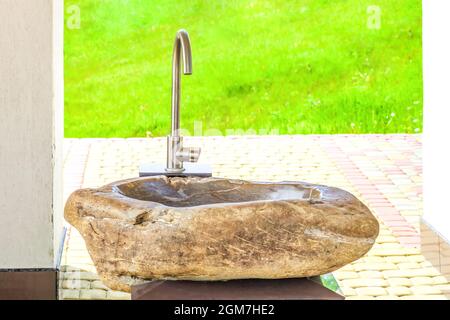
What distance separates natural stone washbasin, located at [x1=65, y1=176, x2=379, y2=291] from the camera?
1.36 metres

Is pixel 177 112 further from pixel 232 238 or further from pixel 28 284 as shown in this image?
pixel 28 284

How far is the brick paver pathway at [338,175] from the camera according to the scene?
10.9 ft

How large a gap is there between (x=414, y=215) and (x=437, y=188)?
46.6 inches

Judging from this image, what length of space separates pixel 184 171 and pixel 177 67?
0.86ft

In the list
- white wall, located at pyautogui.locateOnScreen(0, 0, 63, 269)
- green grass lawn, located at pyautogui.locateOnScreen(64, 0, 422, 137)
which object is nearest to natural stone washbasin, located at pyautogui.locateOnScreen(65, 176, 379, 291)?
white wall, located at pyautogui.locateOnScreen(0, 0, 63, 269)

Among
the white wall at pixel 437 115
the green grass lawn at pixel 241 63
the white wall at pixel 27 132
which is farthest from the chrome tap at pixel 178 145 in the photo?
the green grass lawn at pixel 241 63

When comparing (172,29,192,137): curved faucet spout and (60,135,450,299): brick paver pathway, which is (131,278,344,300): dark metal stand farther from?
(60,135,450,299): brick paver pathway

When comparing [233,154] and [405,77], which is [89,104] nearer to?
[233,154]

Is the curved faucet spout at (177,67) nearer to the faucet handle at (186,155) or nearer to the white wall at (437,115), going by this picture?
the faucet handle at (186,155)

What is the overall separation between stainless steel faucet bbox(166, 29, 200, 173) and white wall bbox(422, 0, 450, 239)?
61.5 inches

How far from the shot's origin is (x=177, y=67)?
1.85 metres

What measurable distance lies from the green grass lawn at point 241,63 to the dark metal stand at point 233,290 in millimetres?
6970

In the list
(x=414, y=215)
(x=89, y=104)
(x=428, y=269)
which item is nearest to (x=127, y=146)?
(x=89, y=104)

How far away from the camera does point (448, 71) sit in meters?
3.20
